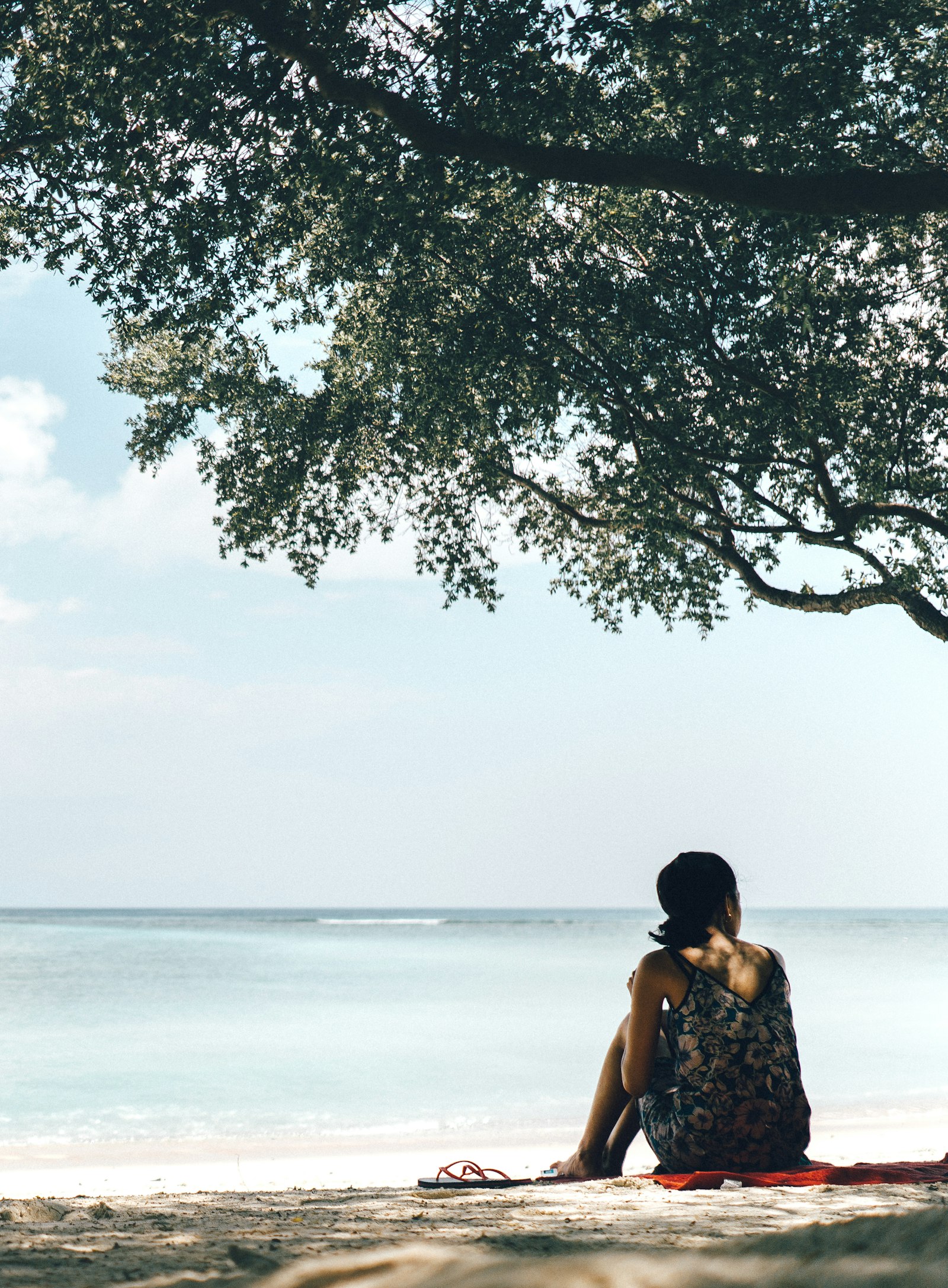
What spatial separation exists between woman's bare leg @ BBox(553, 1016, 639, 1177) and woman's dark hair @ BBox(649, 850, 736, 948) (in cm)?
57

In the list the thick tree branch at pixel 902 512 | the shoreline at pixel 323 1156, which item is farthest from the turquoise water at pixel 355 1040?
the thick tree branch at pixel 902 512

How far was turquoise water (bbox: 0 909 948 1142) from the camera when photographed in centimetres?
1342

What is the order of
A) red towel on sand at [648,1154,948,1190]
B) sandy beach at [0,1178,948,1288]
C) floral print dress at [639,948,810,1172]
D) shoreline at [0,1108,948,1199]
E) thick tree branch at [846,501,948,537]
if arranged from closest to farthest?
sandy beach at [0,1178,948,1288], red towel on sand at [648,1154,948,1190], floral print dress at [639,948,810,1172], shoreline at [0,1108,948,1199], thick tree branch at [846,501,948,537]

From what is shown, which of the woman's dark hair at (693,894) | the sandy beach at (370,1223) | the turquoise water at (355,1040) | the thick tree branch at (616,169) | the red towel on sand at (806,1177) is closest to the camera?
the sandy beach at (370,1223)

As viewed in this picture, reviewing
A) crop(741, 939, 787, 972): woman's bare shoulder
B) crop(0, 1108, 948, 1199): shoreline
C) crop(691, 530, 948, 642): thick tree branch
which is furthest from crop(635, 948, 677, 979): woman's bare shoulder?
crop(691, 530, 948, 642): thick tree branch

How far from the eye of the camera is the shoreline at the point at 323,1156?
923 cm

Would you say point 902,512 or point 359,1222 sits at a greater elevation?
point 902,512

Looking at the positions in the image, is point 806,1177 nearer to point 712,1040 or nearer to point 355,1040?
point 712,1040

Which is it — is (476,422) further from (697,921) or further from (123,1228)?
(123,1228)

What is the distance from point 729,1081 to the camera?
4.23 m

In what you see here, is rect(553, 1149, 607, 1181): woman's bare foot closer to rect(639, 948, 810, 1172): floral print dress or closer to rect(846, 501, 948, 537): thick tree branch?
rect(639, 948, 810, 1172): floral print dress

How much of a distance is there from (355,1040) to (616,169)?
680 inches

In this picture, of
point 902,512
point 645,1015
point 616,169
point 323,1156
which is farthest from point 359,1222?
point 902,512

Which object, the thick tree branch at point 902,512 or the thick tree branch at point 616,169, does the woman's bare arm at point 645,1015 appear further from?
the thick tree branch at point 902,512
